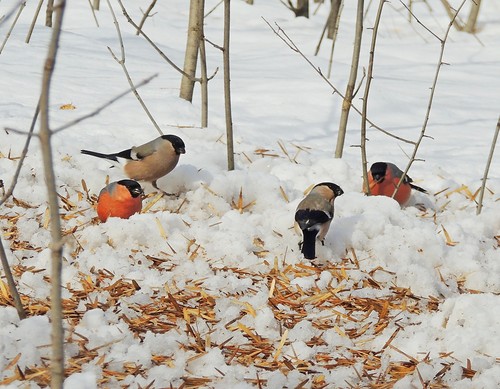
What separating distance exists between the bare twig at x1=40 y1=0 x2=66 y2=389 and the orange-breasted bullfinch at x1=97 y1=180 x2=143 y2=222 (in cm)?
214

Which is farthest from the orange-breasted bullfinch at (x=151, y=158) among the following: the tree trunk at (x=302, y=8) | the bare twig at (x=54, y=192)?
the tree trunk at (x=302, y=8)

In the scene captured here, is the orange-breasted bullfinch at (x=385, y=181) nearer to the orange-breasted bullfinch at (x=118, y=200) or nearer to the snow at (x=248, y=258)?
the snow at (x=248, y=258)

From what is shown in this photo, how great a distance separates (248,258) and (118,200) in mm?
790

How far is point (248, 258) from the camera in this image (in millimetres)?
3674

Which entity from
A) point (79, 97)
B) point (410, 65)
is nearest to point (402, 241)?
point (79, 97)

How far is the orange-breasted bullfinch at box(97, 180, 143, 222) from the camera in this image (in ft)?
12.8

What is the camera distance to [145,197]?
14.9 feet

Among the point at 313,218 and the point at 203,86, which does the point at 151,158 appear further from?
the point at 313,218

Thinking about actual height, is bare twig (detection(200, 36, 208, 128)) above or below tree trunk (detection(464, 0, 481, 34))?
above

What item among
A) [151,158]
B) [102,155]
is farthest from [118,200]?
[102,155]

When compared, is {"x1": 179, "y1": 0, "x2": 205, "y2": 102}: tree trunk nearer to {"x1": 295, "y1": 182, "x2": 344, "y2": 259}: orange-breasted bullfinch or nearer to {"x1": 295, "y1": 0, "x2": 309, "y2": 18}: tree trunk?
{"x1": 295, "y1": 182, "x2": 344, "y2": 259}: orange-breasted bullfinch

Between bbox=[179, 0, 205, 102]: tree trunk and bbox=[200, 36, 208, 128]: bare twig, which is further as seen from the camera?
bbox=[179, 0, 205, 102]: tree trunk

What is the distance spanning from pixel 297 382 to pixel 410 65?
767 centimetres

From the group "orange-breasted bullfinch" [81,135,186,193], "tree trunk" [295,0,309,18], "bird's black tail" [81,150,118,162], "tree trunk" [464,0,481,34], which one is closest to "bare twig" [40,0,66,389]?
"orange-breasted bullfinch" [81,135,186,193]
